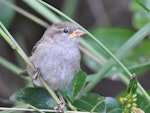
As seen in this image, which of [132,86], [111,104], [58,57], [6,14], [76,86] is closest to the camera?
[132,86]

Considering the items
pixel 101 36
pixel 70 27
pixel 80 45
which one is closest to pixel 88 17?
pixel 101 36

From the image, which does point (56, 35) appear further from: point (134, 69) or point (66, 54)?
point (134, 69)

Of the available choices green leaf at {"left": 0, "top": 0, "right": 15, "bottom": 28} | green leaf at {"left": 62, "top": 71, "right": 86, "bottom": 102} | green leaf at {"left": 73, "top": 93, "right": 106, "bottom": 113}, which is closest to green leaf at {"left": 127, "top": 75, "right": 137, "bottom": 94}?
green leaf at {"left": 73, "top": 93, "right": 106, "bottom": 113}

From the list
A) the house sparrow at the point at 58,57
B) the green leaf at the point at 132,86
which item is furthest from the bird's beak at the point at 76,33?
the green leaf at the point at 132,86

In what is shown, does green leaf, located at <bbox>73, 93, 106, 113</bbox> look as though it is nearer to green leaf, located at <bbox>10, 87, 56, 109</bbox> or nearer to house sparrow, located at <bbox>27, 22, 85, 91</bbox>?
green leaf, located at <bbox>10, 87, 56, 109</bbox>

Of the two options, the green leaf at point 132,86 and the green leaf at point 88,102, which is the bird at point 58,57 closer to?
the green leaf at point 88,102

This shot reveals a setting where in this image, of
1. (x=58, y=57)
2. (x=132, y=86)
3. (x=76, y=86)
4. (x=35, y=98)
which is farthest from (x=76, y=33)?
(x=132, y=86)

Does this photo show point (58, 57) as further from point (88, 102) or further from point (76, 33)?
point (88, 102)
